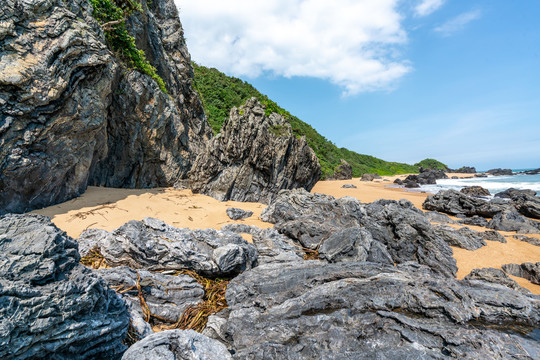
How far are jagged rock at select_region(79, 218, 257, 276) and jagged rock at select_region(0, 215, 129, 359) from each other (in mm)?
1458

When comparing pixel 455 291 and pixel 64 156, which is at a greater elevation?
pixel 64 156

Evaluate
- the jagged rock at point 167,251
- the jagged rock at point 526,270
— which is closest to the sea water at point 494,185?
the jagged rock at point 526,270

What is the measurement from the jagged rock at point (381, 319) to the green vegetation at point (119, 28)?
36.1 ft

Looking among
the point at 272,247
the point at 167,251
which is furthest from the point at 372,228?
the point at 167,251

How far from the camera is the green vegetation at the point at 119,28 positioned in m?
8.79

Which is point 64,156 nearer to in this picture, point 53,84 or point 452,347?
point 53,84

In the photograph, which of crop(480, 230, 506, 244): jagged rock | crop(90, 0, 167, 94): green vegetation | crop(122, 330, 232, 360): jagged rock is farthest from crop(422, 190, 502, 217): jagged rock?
crop(90, 0, 167, 94): green vegetation

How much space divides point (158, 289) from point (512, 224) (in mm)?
12943

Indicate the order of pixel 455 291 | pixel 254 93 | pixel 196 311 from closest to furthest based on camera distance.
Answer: pixel 455 291 < pixel 196 311 < pixel 254 93

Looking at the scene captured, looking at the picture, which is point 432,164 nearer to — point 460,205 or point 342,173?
point 342,173

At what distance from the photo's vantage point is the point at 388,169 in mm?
59969

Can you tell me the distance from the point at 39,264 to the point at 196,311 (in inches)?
74.7

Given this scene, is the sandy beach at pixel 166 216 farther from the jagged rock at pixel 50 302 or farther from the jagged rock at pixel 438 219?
the jagged rock at pixel 50 302

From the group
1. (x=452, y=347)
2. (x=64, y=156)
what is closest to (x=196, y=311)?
(x=452, y=347)
